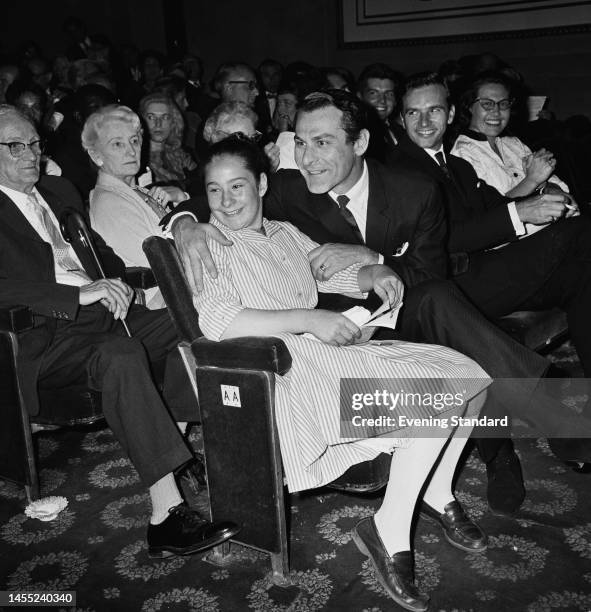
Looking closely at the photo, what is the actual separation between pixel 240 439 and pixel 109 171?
5.04 feet

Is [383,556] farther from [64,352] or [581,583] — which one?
[64,352]

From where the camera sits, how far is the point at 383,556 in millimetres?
1977

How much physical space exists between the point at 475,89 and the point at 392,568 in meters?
2.48

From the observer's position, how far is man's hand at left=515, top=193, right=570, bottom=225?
9.17 ft

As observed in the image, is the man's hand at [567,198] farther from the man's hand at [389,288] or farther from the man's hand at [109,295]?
the man's hand at [109,295]

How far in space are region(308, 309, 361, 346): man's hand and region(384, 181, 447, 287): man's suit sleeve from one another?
621 mm

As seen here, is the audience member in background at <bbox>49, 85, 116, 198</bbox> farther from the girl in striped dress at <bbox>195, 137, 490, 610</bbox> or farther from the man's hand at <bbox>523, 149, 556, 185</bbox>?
the man's hand at <bbox>523, 149, 556, 185</bbox>

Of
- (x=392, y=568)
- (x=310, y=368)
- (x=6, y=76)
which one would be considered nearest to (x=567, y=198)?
(x=310, y=368)

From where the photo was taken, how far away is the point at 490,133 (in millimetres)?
3602

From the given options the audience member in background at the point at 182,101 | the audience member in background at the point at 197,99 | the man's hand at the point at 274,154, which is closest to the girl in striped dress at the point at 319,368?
the man's hand at the point at 274,154

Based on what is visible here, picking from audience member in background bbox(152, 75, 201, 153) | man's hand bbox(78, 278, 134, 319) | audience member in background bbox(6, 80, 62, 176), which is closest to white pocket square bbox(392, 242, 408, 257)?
man's hand bbox(78, 278, 134, 319)

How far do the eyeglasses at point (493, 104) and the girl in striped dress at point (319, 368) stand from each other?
1.78 meters

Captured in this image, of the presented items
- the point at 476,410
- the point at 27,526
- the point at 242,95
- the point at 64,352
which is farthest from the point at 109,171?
the point at 242,95

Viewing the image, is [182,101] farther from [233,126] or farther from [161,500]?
[161,500]
